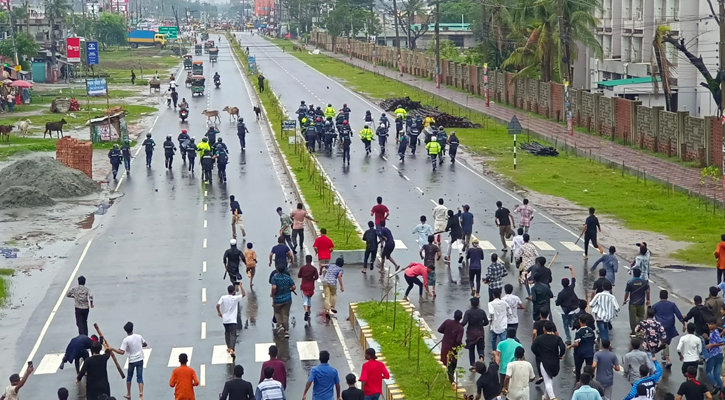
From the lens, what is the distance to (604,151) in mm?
47156

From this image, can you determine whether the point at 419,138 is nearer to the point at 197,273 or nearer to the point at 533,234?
the point at 533,234

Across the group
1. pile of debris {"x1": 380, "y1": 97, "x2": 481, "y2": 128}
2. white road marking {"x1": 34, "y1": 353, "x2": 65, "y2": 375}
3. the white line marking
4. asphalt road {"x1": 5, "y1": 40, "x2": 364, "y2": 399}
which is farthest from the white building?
white road marking {"x1": 34, "y1": 353, "x2": 65, "y2": 375}

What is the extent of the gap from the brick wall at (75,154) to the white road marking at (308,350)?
2249 centimetres

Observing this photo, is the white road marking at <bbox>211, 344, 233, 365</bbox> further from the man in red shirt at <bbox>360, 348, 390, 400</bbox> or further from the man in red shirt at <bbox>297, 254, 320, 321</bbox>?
the man in red shirt at <bbox>360, 348, 390, 400</bbox>

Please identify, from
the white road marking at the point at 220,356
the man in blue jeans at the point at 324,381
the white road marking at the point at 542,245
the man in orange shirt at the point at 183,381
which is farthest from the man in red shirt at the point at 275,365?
the white road marking at the point at 542,245

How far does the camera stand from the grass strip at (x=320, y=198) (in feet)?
94.8

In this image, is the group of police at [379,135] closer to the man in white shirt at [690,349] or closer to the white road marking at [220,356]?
the white road marking at [220,356]

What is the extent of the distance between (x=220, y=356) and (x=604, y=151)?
30815 millimetres

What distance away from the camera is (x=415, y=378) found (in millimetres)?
17375

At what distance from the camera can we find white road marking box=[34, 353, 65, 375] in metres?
19.1

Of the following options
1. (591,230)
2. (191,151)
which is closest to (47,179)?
(191,151)

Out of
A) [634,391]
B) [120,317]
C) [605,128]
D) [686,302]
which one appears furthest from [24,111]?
[634,391]

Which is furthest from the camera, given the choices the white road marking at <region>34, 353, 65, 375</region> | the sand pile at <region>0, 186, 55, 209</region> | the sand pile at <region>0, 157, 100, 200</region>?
the sand pile at <region>0, 157, 100, 200</region>

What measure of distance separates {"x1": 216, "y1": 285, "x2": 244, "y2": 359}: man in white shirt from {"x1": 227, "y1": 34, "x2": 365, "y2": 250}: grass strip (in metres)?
8.25
